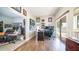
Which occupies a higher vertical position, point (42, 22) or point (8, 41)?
point (42, 22)

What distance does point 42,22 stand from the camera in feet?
14.1

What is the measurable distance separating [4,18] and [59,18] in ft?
8.09
